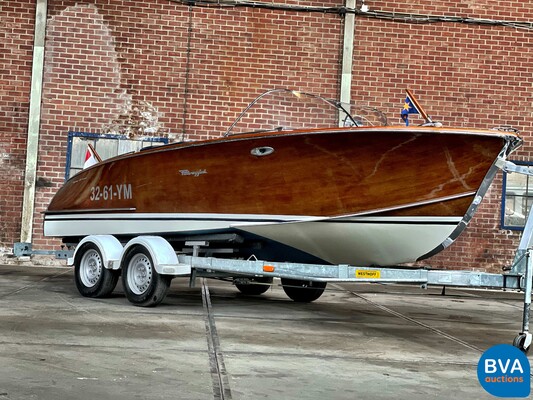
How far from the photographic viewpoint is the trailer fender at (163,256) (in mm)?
7797

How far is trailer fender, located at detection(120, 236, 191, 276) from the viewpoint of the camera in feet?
25.6

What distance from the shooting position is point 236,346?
5.93m

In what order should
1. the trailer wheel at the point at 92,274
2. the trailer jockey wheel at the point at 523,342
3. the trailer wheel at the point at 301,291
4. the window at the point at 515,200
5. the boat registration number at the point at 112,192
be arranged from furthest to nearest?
the window at the point at 515,200 → the trailer wheel at the point at 301,291 → the boat registration number at the point at 112,192 → the trailer wheel at the point at 92,274 → the trailer jockey wheel at the point at 523,342

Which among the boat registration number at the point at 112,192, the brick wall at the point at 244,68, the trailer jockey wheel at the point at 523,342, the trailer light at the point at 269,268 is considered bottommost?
the trailer jockey wheel at the point at 523,342

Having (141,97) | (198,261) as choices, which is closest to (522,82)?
(141,97)

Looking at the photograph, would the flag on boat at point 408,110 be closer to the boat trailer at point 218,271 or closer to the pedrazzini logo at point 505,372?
the boat trailer at point 218,271

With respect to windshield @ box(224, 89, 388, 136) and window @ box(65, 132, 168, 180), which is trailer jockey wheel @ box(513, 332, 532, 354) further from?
window @ box(65, 132, 168, 180)

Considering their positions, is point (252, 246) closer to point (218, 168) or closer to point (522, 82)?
point (218, 168)

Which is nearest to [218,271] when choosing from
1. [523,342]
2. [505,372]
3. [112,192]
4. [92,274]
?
[92,274]

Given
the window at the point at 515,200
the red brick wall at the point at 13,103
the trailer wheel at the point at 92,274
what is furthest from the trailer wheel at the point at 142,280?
the window at the point at 515,200

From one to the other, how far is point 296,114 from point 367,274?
205 centimetres

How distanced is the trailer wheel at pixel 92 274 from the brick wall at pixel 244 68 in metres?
4.88

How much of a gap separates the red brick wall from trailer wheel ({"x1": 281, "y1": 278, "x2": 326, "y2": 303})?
5654 millimetres

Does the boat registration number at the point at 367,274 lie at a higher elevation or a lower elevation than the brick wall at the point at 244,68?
lower
